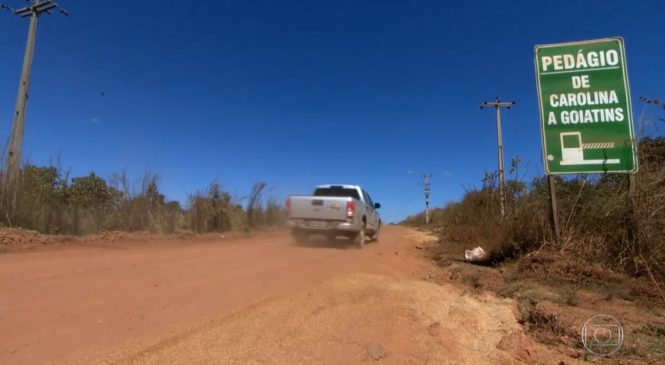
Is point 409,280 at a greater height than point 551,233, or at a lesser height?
lesser

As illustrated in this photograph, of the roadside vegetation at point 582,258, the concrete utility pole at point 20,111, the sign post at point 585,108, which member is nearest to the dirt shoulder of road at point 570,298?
the roadside vegetation at point 582,258

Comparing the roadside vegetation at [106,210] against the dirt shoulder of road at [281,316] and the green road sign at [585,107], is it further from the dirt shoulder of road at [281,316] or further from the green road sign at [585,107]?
the green road sign at [585,107]

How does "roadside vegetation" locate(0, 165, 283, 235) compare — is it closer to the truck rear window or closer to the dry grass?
the truck rear window

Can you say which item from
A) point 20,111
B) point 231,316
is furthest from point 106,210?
point 231,316

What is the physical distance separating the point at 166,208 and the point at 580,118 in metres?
13.2

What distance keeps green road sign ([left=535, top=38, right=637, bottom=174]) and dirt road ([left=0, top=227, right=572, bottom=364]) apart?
468 centimetres

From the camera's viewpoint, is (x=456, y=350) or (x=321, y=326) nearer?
(x=456, y=350)

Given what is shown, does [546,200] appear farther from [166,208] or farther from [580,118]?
[166,208]

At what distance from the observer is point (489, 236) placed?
1049 cm

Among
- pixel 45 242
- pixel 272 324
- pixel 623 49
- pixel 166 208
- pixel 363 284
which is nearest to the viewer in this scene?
pixel 272 324

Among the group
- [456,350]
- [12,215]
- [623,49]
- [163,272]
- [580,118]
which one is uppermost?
[623,49]

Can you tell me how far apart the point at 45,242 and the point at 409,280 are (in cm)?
839

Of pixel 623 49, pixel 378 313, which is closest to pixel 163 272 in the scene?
pixel 378 313

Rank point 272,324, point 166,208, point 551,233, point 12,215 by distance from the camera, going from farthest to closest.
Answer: point 166,208 < point 12,215 < point 551,233 < point 272,324
